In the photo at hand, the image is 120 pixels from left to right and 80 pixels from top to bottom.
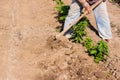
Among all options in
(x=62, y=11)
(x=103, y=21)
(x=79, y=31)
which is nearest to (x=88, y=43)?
(x=79, y=31)

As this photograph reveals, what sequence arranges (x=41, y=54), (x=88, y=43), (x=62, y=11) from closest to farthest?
(x=41, y=54) → (x=88, y=43) → (x=62, y=11)

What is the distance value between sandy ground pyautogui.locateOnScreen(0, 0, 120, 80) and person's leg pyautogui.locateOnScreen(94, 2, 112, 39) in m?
0.18

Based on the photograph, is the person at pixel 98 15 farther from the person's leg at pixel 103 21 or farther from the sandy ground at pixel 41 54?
the sandy ground at pixel 41 54

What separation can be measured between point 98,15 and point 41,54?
1.52 metres

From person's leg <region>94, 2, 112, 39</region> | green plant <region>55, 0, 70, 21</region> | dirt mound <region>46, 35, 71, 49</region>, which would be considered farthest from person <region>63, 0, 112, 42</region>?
green plant <region>55, 0, 70, 21</region>

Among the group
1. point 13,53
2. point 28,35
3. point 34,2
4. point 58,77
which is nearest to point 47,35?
point 28,35

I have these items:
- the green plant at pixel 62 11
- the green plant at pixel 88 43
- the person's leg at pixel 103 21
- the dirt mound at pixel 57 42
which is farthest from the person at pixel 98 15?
the green plant at pixel 62 11

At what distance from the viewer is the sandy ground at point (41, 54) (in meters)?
6.23

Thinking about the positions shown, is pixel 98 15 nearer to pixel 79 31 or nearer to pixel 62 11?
pixel 79 31

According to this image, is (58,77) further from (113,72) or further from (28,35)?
(28,35)

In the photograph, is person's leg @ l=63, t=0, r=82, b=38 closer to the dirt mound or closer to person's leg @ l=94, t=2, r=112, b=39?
the dirt mound

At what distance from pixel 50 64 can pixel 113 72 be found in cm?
122

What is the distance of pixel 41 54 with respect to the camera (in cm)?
678

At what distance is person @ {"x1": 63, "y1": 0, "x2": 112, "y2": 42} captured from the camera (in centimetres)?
701
